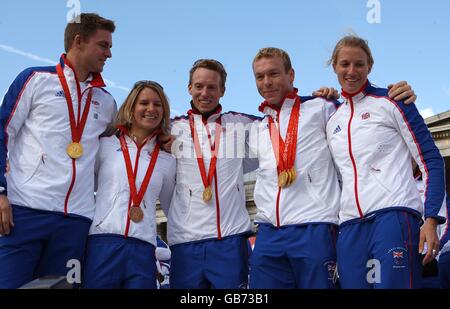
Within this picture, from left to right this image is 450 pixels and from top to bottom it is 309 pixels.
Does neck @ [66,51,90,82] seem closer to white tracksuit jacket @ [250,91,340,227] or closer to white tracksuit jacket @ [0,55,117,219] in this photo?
white tracksuit jacket @ [0,55,117,219]

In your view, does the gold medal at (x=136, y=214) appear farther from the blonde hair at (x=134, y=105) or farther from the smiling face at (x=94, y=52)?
the smiling face at (x=94, y=52)

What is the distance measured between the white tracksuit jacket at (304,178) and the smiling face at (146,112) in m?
1.08

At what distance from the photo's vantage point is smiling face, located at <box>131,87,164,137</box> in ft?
17.5

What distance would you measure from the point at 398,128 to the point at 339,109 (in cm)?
66

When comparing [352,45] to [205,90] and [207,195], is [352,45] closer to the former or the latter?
[205,90]

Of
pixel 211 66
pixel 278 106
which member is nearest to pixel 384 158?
pixel 278 106

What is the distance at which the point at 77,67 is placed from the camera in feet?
17.5

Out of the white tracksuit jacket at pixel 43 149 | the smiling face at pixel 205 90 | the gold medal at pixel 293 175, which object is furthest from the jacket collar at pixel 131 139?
the gold medal at pixel 293 175

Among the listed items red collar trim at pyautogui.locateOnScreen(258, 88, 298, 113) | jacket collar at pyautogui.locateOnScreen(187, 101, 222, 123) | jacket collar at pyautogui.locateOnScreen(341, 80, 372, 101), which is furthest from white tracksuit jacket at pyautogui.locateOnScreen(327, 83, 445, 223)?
jacket collar at pyautogui.locateOnScreen(187, 101, 222, 123)

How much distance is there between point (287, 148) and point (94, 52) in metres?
2.12

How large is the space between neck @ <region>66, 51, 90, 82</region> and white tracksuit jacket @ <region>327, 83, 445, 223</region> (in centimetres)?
256

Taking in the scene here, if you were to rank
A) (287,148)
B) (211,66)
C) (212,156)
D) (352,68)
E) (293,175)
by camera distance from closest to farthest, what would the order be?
(352,68), (293,175), (287,148), (212,156), (211,66)

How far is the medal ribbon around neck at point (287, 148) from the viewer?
4.89m
